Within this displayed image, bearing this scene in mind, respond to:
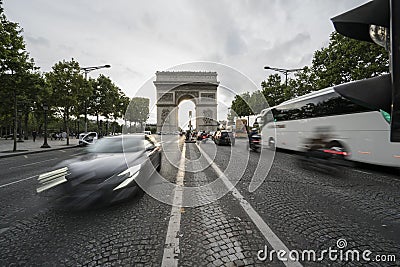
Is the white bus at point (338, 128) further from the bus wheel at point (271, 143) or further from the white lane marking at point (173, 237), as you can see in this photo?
the white lane marking at point (173, 237)

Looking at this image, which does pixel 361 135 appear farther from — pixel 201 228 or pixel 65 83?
pixel 65 83

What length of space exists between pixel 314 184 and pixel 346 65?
14.1 meters

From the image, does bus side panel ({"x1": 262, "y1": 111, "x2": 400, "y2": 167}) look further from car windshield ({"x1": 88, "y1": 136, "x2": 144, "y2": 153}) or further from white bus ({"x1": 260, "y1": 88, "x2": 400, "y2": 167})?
car windshield ({"x1": 88, "y1": 136, "x2": 144, "y2": 153})

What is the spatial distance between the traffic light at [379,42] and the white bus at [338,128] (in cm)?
399

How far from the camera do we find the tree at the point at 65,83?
22938mm

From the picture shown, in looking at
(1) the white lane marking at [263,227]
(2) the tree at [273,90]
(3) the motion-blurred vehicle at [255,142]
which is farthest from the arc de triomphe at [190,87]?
(1) the white lane marking at [263,227]

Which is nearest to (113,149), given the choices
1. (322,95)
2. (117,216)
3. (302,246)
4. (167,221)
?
(117,216)

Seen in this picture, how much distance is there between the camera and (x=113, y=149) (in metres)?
5.50

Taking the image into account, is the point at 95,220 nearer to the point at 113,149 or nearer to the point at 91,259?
the point at 91,259

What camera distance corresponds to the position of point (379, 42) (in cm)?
180

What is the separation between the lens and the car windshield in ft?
17.9

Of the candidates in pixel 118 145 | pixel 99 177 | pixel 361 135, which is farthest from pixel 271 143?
pixel 99 177

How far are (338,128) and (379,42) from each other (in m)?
8.33

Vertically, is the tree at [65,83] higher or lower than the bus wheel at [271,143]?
higher
